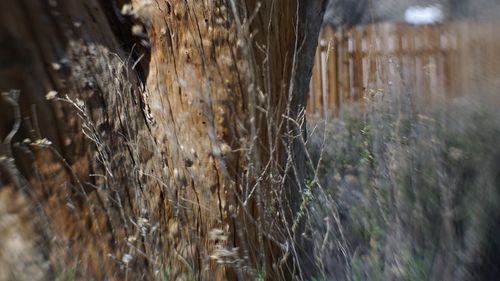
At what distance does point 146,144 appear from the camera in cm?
347

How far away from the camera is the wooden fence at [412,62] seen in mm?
5266

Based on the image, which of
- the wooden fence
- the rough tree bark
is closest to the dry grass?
the wooden fence

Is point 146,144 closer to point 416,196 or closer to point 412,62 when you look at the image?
point 416,196

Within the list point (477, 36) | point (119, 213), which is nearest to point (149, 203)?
point (119, 213)

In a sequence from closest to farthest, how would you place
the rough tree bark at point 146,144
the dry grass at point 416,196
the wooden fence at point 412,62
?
the rough tree bark at point 146,144
the dry grass at point 416,196
the wooden fence at point 412,62

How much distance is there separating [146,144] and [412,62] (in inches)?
194

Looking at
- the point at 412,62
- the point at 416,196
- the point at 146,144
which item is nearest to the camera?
the point at 146,144

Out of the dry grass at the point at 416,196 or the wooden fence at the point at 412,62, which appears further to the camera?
the wooden fence at the point at 412,62

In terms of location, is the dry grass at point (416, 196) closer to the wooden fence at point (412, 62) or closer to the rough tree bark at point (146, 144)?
the wooden fence at point (412, 62)

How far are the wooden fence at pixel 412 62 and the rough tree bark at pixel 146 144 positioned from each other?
1.78 feet

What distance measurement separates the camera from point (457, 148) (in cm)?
498

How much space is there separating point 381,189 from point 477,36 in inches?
84.2

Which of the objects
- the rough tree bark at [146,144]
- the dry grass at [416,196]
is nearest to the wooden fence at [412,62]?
the dry grass at [416,196]

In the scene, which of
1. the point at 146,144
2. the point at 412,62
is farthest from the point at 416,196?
the point at 412,62
